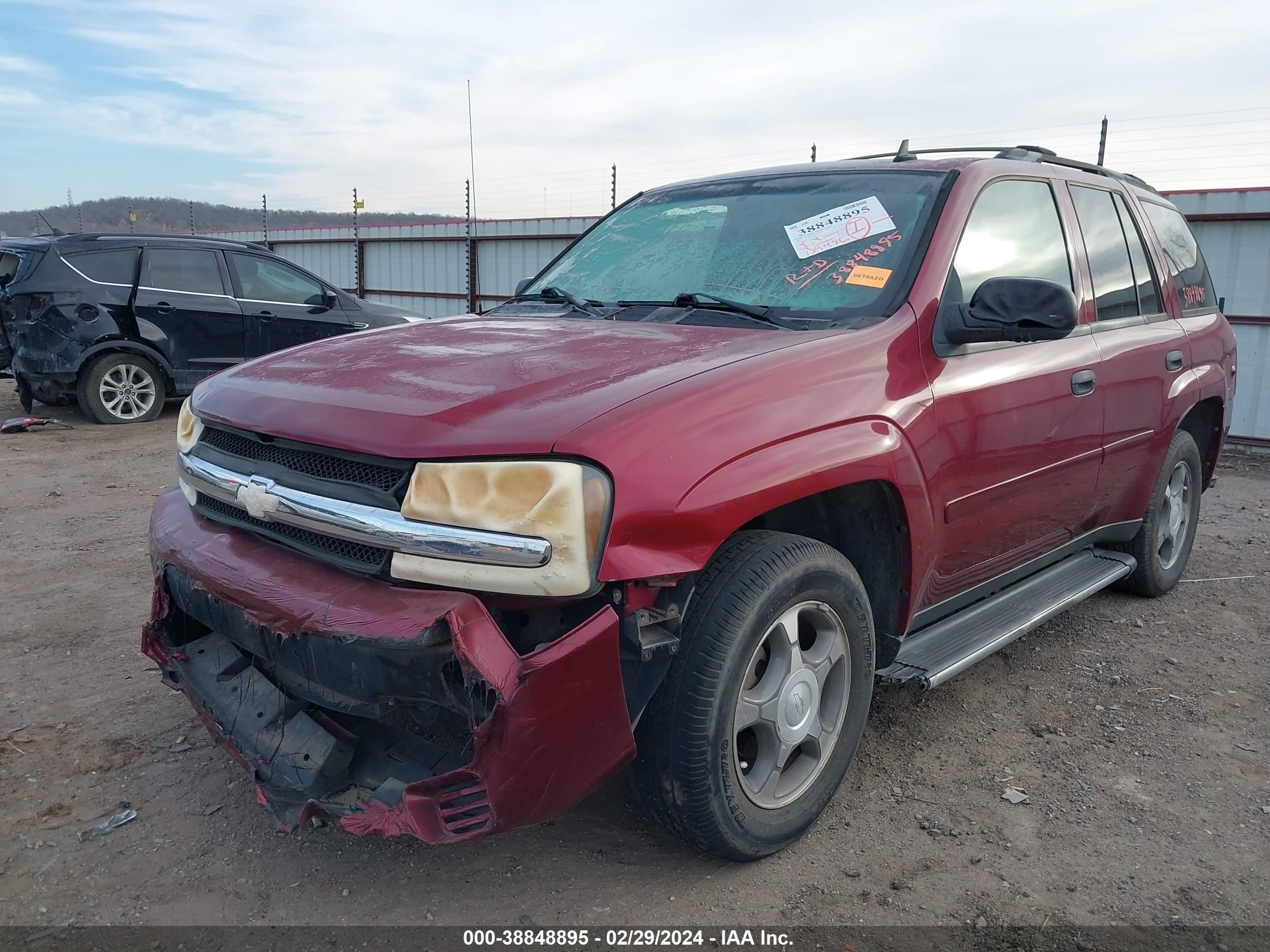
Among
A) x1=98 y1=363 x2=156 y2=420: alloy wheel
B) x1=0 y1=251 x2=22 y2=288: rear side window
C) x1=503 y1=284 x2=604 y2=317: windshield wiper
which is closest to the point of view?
x1=503 y1=284 x2=604 y2=317: windshield wiper

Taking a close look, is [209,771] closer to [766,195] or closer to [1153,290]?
[766,195]

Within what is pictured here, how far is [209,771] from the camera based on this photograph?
9.93ft

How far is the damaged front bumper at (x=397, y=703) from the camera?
1.98 m

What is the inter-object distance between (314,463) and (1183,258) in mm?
4323

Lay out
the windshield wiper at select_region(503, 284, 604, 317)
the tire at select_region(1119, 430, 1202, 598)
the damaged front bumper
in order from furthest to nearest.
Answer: the tire at select_region(1119, 430, 1202, 598) → the windshield wiper at select_region(503, 284, 604, 317) → the damaged front bumper

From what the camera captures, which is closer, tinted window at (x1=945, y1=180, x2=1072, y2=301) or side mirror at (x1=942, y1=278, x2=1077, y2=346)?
side mirror at (x1=942, y1=278, x2=1077, y2=346)

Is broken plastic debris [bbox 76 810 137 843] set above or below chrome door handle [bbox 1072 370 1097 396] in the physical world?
below

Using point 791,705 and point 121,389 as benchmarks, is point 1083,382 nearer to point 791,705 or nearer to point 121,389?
point 791,705

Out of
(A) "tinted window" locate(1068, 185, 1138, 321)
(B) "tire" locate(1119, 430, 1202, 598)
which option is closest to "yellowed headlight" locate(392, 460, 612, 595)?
(A) "tinted window" locate(1068, 185, 1138, 321)

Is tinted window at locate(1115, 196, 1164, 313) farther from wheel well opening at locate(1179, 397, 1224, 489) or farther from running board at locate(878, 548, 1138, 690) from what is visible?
running board at locate(878, 548, 1138, 690)

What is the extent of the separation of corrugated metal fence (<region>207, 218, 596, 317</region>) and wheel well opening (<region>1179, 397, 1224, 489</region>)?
911 centimetres

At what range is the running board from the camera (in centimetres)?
295

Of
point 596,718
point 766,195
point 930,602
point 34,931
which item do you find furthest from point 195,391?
point 930,602

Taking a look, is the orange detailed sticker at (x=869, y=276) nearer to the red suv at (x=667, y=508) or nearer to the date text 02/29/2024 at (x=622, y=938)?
the red suv at (x=667, y=508)
